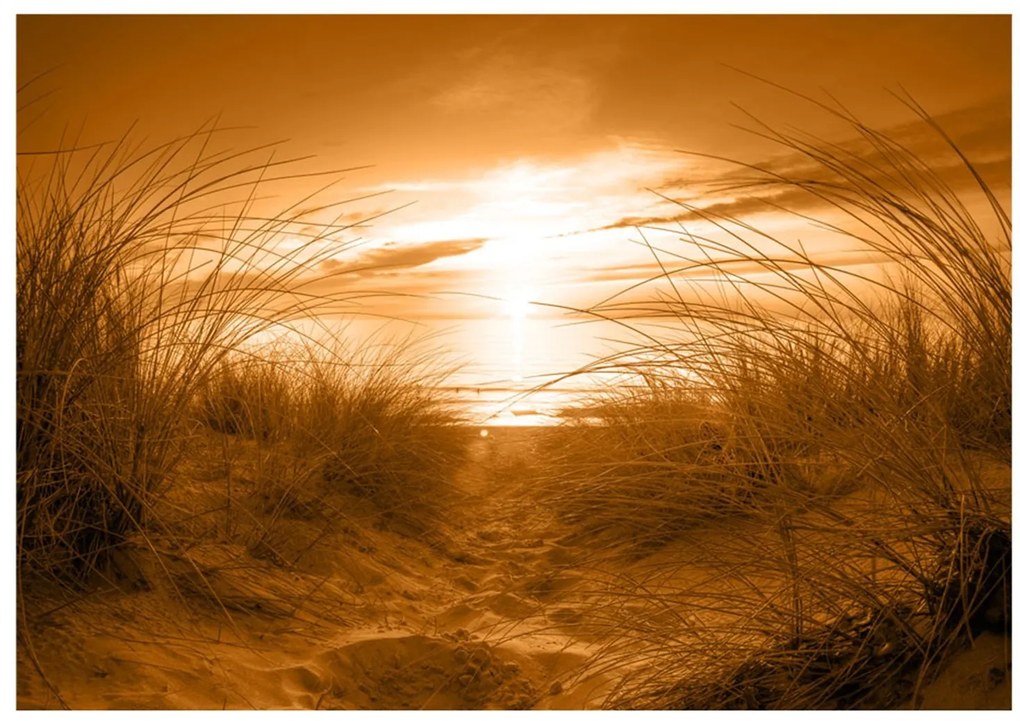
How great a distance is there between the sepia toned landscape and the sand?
0.5 inches

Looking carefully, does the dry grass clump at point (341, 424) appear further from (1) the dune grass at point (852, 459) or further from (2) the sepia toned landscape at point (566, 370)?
(1) the dune grass at point (852, 459)

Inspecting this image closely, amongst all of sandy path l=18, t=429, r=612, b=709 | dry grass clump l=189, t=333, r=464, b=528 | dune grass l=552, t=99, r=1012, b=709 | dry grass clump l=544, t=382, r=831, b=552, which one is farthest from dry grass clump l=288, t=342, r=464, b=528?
dune grass l=552, t=99, r=1012, b=709

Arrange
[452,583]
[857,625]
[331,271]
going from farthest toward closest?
[452,583] < [331,271] < [857,625]

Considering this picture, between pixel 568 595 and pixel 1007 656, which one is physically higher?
pixel 1007 656

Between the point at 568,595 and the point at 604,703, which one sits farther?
the point at 568,595

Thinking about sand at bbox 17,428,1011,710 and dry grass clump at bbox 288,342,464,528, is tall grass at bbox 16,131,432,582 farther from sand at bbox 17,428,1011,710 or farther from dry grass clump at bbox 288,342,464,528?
dry grass clump at bbox 288,342,464,528

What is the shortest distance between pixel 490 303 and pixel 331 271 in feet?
2.57

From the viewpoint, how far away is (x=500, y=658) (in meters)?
2.04

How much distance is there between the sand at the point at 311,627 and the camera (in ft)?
4.83

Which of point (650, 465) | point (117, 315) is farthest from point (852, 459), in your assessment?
→ point (117, 315)

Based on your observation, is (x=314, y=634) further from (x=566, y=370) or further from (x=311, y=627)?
(x=566, y=370)

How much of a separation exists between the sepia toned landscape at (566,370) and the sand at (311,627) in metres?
0.01

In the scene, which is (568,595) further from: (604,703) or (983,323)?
(983,323)
